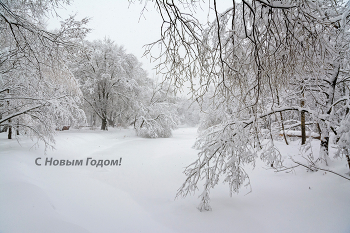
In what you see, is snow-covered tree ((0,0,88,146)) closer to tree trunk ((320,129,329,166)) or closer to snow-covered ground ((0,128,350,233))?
snow-covered ground ((0,128,350,233))

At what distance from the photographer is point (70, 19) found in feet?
12.4

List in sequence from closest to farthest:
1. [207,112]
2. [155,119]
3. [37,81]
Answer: [207,112] < [37,81] < [155,119]

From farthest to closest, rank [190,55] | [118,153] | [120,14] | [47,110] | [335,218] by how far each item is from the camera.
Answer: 1. [118,153]
2. [47,110]
3. [335,218]
4. [120,14]
5. [190,55]

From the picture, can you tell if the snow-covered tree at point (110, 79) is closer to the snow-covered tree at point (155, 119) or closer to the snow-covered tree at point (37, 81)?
the snow-covered tree at point (155, 119)

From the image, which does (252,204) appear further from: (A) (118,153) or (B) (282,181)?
(A) (118,153)

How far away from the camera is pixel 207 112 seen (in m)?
2.61

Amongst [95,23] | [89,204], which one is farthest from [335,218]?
[95,23]

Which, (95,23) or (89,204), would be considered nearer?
(89,204)

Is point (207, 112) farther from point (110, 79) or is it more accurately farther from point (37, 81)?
point (110, 79)

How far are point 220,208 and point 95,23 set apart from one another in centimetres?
448

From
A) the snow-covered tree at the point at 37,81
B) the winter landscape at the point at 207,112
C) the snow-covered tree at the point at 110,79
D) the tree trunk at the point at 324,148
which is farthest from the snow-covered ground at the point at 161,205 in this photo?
the snow-covered tree at the point at 110,79

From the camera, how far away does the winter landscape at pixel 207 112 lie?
1.63 metres

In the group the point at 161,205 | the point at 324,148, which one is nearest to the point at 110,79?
the point at 161,205

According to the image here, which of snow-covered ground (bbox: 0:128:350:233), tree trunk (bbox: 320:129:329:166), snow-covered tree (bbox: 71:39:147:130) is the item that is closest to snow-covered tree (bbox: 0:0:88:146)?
snow-covered ground (bbox: 0:128:350:233)
